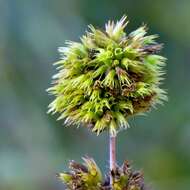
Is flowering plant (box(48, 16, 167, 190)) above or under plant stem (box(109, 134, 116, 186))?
above

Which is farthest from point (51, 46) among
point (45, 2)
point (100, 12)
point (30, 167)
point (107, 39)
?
point (107, 39)

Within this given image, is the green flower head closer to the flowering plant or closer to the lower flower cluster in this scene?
the flowering plant

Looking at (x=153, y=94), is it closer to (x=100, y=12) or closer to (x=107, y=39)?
A: (x=107, y=39)

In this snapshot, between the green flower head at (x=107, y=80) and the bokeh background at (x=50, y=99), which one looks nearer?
the green flower head at (x=107, y=80)

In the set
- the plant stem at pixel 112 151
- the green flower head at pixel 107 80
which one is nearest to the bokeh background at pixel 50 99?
the green flower head at pixel 107 80

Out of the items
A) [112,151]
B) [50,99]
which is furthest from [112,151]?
[50,99]

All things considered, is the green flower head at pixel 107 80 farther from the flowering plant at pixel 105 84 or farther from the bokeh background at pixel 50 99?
the bokeh background at pixel 50 99

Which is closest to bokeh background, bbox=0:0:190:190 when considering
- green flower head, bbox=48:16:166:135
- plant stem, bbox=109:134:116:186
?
green flower head, bbox=48:16:166:135
